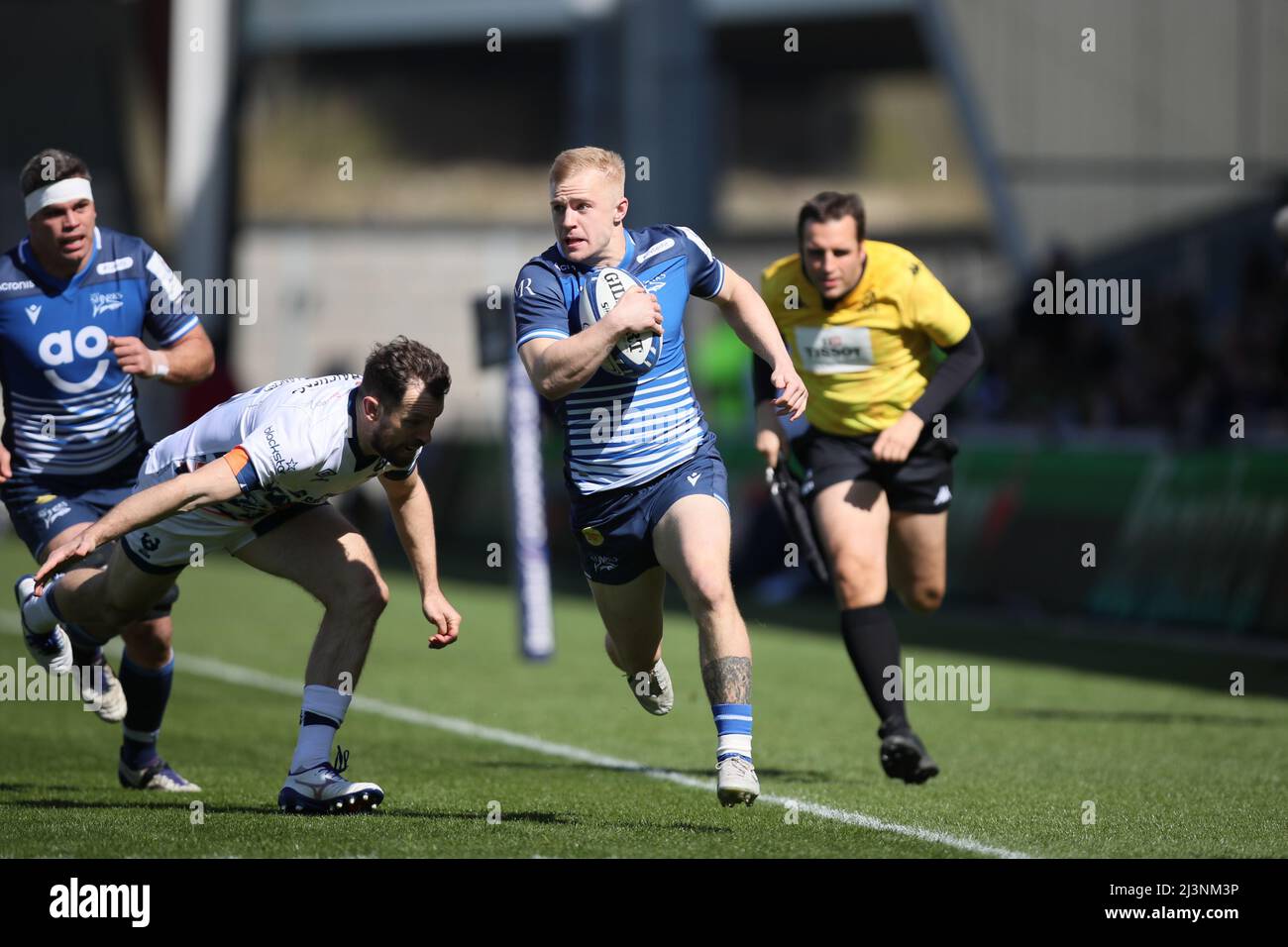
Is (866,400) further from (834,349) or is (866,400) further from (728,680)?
(728,680)

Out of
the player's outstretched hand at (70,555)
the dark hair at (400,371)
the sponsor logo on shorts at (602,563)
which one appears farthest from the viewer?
the sponsor logo on shorts at (602,563)

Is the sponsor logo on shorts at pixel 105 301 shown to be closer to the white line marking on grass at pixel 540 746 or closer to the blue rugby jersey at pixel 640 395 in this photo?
the blue rugby jersey at pixel 640 395

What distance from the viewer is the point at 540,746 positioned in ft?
33.0

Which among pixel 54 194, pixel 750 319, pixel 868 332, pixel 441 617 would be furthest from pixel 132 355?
pixel 868 332

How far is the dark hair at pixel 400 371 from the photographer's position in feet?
22.7

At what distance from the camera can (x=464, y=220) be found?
1966 inches

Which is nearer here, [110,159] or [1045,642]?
[1045,642]

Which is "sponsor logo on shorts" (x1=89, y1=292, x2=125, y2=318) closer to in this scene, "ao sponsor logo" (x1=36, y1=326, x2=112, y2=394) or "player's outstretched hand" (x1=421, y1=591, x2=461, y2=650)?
"ao sponsor logo" (x1=36, y1=326, x2=112, y2=394)

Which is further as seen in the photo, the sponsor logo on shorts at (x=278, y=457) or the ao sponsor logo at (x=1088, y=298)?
the ao sponsor logo at (x=1088, y=298)


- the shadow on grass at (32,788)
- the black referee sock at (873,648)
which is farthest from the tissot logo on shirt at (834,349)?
the shadow on grass at (32,788)

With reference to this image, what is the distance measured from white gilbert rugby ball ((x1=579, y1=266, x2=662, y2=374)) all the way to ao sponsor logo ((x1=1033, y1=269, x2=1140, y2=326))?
1397 cm
